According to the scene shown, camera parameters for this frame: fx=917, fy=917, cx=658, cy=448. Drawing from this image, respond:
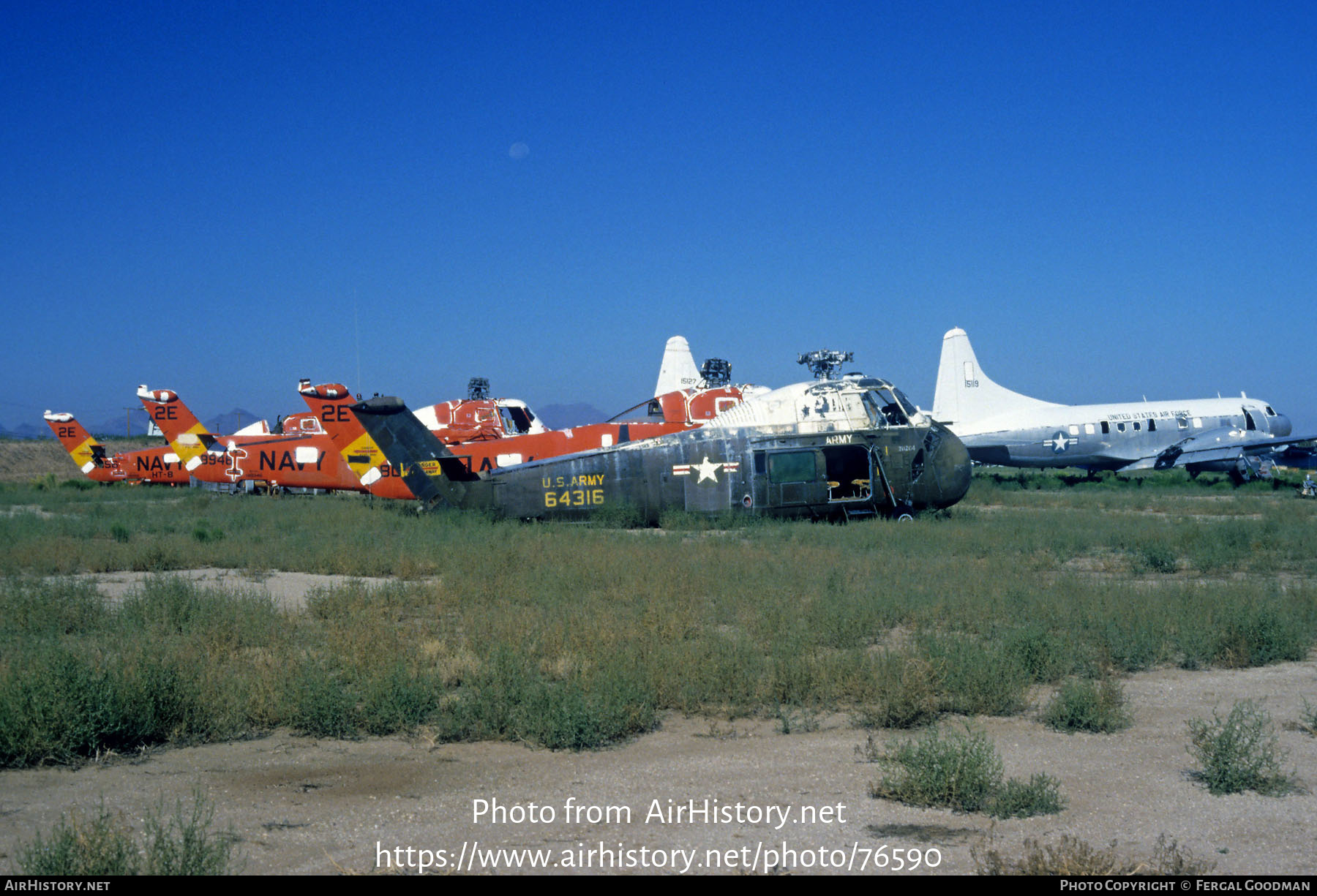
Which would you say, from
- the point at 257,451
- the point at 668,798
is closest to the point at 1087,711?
the point at 668,798

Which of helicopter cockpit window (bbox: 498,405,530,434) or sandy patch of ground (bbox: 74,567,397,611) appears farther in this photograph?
helicopter cockpit window (bbox: 498,405,530,434)

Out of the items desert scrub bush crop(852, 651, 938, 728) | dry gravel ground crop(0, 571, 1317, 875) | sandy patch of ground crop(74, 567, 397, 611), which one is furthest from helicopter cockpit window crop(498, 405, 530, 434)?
dry gravel ground crop(0, 571, 1317, 875)

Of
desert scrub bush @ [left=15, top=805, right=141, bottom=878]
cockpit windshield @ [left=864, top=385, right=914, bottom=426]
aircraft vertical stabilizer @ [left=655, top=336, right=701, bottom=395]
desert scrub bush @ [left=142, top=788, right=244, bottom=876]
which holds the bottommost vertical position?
desert scrub bush @ [left=142, top=788, right=244, bottom=876]

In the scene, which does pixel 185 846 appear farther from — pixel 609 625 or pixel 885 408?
pixel 885 408

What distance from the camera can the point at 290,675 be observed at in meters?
6.87

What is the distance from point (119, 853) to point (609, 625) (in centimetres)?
497

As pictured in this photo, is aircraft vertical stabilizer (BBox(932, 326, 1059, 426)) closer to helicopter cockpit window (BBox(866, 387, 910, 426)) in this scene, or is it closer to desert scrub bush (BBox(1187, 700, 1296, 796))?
helicopter cockpit window (BBox(866, 387, 910, 426))

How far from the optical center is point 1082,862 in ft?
12.7

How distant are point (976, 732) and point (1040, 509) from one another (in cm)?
1712

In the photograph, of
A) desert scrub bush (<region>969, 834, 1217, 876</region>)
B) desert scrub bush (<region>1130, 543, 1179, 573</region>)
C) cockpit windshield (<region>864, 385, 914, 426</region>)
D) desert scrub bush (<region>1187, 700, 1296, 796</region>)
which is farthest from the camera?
cockpit windshield (<region>864, 385, 914, 426</region>)

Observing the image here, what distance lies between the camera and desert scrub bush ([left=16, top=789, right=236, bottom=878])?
3.74m

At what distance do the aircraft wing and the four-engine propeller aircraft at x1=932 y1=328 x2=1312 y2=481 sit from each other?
0.09ft

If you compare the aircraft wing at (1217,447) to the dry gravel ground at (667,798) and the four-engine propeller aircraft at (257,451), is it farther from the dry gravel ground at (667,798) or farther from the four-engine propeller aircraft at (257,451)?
the dry gravel ground at (667,798)
